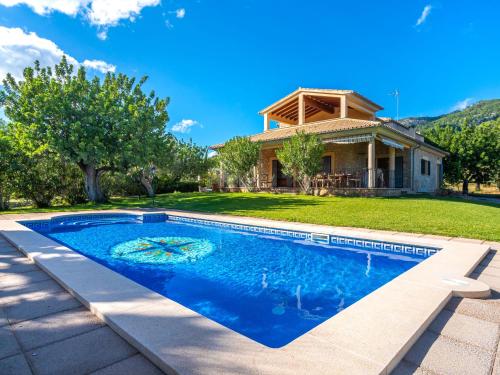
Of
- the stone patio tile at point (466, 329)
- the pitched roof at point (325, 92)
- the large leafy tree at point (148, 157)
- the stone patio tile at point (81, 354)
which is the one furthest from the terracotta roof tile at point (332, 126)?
the stone patio tile at point (81, 354)

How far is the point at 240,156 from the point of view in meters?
17.8

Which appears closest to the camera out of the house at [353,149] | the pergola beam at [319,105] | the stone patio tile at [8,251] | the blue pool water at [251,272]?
the blue pool water at [251,272]

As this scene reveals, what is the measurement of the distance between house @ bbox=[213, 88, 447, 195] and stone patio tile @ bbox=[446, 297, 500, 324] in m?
11.9

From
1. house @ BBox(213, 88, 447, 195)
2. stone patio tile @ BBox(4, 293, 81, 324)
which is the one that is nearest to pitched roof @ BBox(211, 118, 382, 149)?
house @ BBox(213, 88, 447, 195)

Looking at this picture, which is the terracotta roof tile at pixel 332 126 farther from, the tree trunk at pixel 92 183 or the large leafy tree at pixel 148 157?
the tree trunk at pixel 92 183

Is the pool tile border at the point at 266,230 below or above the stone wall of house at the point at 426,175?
below

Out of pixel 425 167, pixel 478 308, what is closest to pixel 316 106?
pixel 425 167

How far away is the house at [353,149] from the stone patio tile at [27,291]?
14.0m

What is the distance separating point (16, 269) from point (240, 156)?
46.4ft

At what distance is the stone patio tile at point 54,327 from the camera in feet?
7.66

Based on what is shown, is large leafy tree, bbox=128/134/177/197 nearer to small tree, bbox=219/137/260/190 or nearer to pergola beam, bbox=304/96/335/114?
small tree, bbox=219/137/260/190

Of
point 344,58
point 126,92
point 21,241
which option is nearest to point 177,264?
point 21,241

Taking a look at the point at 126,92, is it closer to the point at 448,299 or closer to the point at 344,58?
the point at 448,299

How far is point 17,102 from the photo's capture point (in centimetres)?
1451
